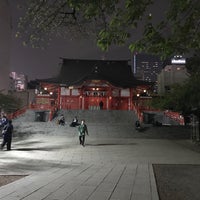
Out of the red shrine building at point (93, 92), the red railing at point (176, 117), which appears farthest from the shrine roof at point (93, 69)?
the red railing at point (176, 117)

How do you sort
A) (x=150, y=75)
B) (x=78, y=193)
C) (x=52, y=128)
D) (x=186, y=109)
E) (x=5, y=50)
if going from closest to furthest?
(x=78, y=193), (x=186, y=109), (x=52, y=128), (x=5, y=50), (x=150, y=75)

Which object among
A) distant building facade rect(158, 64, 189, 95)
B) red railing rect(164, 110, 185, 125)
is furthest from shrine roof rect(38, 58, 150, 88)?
distant building facade rect(158, 64, 189, 95)

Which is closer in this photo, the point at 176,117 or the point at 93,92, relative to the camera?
the point at 176,117

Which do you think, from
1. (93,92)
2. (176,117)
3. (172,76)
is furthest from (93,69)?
(176,117)

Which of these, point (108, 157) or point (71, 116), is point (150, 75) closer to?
point (71, 116)

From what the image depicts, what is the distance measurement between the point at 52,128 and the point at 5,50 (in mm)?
40363

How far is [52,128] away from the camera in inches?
1246

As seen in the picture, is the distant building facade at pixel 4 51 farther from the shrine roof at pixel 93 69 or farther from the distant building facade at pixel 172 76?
the distant building facade at pixel 172 76

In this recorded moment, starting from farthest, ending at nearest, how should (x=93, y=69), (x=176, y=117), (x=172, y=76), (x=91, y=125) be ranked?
(x=172, y=76) < (x=93, y=69) < (x=176, y=117) < (x=91, y=125)

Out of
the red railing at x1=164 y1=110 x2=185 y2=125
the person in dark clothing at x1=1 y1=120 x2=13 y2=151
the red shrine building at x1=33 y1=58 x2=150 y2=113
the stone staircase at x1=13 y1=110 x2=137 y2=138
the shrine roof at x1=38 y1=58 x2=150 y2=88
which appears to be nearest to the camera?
the person in dark clothing at x1=1 y1=120 x2=13 y2=151

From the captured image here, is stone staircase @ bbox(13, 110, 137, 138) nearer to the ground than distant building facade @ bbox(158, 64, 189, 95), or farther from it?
nearer to the ground

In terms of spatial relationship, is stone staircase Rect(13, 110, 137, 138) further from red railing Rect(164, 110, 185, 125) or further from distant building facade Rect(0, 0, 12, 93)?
distant building facade Rect(0, 0, 12, 93)

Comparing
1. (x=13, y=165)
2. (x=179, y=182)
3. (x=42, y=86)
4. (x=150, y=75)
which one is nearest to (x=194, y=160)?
(x=179, y=182)

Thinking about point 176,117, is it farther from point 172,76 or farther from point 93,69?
point 172,76
